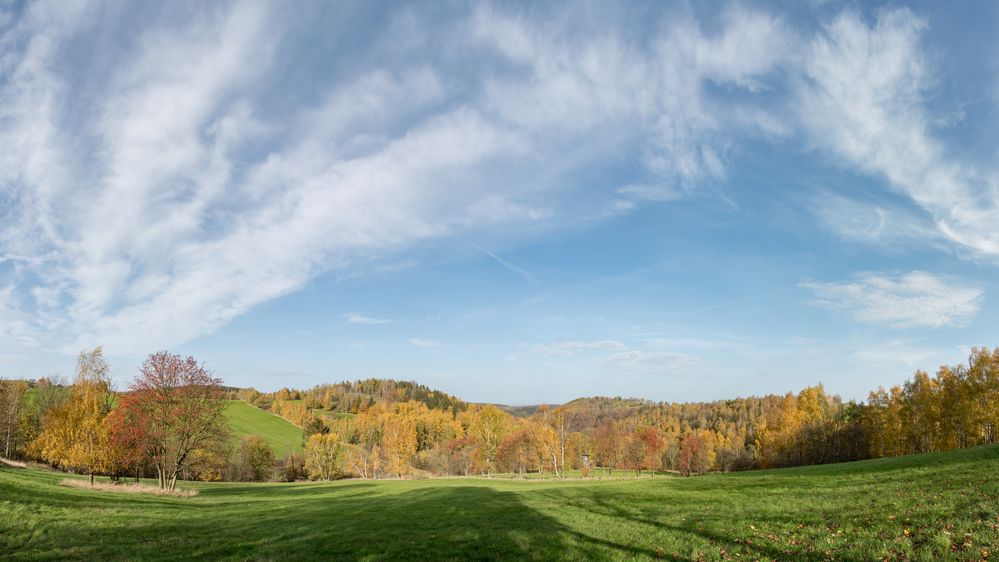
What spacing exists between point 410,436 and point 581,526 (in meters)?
122

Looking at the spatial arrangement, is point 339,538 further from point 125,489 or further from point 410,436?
point 410,436

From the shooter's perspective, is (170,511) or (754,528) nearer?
(754,528)

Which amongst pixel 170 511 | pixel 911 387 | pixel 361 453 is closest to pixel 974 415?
pixel 911 387

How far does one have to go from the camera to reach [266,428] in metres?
157

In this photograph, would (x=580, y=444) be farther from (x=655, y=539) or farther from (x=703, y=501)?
(x=655, y=539)

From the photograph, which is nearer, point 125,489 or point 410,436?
point 125,489

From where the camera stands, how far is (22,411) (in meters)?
93.8

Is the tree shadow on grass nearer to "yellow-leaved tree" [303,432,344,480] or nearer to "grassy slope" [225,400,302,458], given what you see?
"yellow-leaved tree" [303,432,344,480]

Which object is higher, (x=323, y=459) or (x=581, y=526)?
(x=581, y=526)

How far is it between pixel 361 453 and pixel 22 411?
6949cm

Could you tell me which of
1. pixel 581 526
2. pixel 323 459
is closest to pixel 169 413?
pixel 581 526

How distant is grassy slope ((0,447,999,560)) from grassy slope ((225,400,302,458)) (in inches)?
4813

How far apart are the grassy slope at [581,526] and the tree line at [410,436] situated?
1627cm

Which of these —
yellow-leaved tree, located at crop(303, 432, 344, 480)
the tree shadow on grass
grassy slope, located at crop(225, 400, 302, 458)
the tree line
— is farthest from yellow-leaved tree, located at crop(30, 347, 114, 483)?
grassy slope, located at crop(225, 400, 302, 458)
